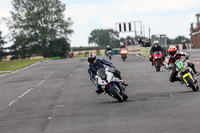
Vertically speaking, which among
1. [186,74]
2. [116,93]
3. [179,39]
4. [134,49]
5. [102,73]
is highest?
[102,73]

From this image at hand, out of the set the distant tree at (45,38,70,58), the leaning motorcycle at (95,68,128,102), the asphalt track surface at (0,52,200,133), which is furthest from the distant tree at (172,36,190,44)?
the leaning motorcycle at (95,68,128,102)

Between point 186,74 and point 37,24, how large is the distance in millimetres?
83316

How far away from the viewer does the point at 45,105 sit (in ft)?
47.7

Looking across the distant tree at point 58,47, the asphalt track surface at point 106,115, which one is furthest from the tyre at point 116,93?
the distant tree at point 58,47

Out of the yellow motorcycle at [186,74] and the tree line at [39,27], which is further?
the tree line at [39,27]

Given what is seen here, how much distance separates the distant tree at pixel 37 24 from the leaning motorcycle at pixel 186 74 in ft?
264

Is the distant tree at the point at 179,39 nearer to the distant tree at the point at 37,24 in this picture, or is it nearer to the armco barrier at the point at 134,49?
the distant tree at the point at 37,24

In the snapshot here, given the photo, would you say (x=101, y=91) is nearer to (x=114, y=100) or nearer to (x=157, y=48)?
(x=114, y=100)

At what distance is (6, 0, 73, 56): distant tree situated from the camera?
314 ft

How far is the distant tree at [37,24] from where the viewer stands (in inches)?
3765

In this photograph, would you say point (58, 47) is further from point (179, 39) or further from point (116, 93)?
point (116, 93)

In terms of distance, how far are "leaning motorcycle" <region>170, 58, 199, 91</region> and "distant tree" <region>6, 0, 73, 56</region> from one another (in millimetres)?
80429

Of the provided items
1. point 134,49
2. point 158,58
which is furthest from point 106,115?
point 134,49

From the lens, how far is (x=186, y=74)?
48.9 ft
